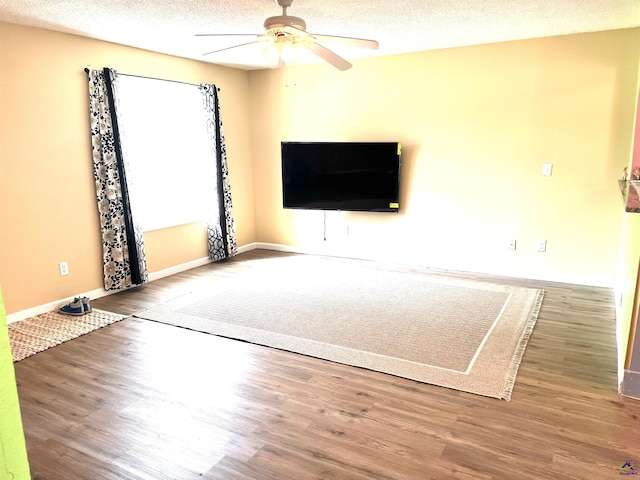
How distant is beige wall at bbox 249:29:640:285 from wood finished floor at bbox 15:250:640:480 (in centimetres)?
155

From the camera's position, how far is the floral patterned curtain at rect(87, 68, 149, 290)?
4.18 m

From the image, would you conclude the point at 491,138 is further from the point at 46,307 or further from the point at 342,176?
the point at 46,307

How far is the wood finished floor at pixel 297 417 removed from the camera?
205cm

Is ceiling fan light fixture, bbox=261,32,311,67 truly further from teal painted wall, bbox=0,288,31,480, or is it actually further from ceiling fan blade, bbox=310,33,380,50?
teal painted wall, bbox=0,288,31,480

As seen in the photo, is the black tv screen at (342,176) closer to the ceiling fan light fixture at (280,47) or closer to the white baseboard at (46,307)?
the ceiling fan light fixture at (280,47)

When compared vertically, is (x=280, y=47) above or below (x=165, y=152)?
above

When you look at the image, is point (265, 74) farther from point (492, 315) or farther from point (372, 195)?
point (492, 315)

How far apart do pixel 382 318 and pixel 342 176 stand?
6.99 feet

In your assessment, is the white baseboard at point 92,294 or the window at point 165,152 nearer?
the white baseboard at point 92,294

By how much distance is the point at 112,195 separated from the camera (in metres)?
4.35

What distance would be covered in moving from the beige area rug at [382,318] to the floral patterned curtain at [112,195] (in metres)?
0.72

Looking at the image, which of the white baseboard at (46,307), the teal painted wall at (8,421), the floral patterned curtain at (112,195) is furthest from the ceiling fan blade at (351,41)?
the white baseboard at (46,307)

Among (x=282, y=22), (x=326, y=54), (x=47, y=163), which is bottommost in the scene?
(x=47, y=163)

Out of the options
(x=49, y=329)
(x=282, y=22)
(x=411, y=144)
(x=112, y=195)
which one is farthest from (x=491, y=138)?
(x=49, y=329)
